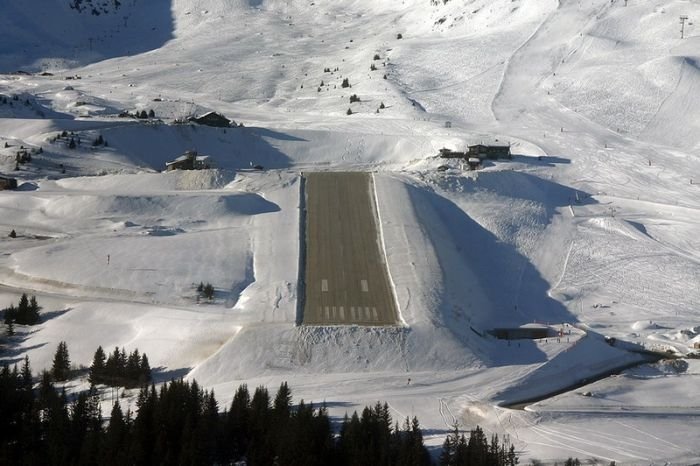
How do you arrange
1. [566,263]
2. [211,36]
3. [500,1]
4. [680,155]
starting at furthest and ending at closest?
[211,36], [500,1], [680,155], [566,263]

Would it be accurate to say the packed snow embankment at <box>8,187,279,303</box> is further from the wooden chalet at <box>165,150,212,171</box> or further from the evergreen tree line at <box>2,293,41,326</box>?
the wooden chalet at <box>165,150,212,171</box>

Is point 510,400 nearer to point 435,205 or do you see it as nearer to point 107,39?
point 435,205

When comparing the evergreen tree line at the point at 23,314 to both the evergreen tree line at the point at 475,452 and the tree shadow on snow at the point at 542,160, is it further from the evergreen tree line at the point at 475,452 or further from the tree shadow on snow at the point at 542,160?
the tree shadow on snow at the point at 542,160

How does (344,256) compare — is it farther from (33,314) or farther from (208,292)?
(33,314)

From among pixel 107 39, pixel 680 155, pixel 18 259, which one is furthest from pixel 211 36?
pixel 18 259

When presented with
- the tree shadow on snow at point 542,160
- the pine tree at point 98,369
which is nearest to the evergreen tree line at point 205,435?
the pine tree at point 98,369

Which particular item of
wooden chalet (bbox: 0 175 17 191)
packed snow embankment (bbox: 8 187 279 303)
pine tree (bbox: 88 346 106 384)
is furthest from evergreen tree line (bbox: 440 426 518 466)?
wooden chalet (bbox: 0 175 17 191)

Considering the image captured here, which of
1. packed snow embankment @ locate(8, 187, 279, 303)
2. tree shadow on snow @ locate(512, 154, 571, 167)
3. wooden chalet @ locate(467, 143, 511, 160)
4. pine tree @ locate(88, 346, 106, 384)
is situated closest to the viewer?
pine tree @ locate(88, 346, 106, 384)
